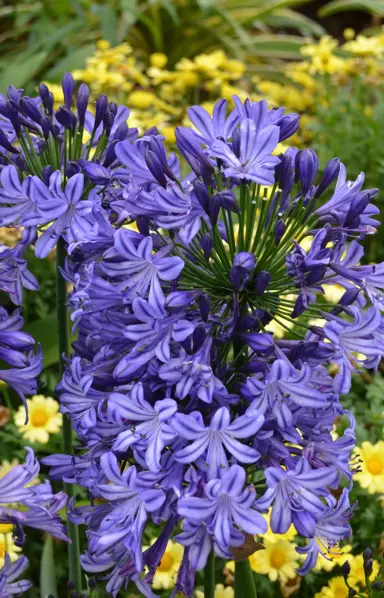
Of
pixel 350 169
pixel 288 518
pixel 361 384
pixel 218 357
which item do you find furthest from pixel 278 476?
pixel 350 169

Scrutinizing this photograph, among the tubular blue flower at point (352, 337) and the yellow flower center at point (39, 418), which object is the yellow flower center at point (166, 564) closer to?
the yellow flower center at point (39, 418)

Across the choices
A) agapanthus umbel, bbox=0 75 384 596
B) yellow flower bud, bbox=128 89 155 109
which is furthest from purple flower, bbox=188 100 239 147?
yellow flower bud, bbox=128 89 155 109

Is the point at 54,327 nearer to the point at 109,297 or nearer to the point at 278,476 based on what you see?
the point at 109,297

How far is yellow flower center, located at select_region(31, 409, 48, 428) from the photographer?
219 cm

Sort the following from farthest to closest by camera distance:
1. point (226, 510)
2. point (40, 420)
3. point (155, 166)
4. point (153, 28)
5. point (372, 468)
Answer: point (153, 28), point (40, 420), point (372, 468), point (155, 166), point (226, 510)

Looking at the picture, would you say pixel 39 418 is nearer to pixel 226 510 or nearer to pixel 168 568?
pixel 168 568

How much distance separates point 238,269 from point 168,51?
560 centimetres

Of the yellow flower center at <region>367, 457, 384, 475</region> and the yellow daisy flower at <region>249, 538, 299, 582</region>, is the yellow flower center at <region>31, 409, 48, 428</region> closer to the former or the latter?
the yellow daisy flower at <region>249, 538, 299, 582</region>

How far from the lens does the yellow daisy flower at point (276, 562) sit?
1799 millimetres

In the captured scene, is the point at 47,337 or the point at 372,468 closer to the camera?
the point at 372,468

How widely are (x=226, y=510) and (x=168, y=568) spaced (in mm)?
801

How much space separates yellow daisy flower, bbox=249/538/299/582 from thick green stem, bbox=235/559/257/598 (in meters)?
0.36

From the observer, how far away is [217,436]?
3.80 feet

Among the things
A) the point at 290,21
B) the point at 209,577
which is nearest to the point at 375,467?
the point at 209,577
